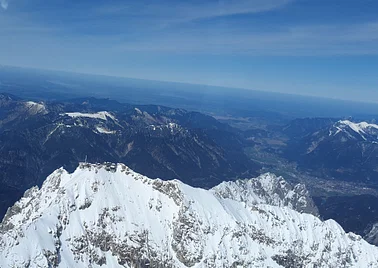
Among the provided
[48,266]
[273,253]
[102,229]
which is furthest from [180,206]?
[48,266]

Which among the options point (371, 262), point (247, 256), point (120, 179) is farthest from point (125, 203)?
point (371, 262)

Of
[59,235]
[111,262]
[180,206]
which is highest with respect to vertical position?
[180,206]

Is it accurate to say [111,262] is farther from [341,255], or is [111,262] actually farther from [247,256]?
[341,255]

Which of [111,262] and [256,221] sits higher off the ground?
[256,221]

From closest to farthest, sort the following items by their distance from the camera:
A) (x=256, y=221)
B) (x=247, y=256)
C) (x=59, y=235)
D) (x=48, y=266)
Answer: (x=48, y=266), (x=59, y=235), (x=247, y=256), (x=256, y=221)

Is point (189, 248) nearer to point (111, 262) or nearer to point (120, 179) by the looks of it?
point (111, 262)

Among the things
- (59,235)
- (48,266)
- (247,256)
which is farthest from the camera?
(247,256)

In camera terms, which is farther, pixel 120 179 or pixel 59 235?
pixel 120 179
